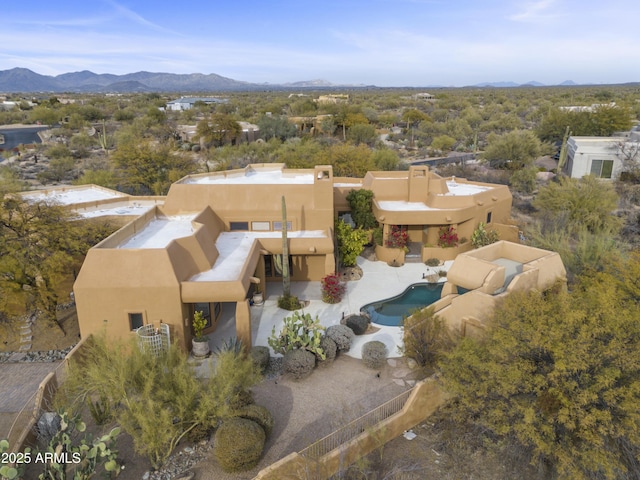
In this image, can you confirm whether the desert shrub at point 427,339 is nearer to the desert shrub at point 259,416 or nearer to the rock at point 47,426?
the desert shrub at point 259,416

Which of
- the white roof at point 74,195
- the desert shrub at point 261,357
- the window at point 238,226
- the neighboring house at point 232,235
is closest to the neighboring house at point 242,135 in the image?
the white roof at point 74,195

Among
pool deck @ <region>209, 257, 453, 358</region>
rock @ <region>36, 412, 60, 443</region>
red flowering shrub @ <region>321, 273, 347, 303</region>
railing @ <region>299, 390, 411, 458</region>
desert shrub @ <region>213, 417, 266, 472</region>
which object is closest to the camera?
desert shrub @ <region>213, 417, 266, 472</region>

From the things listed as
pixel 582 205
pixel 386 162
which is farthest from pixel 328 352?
pixel 386 162

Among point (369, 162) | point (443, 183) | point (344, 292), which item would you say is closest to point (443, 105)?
point (369, 162)

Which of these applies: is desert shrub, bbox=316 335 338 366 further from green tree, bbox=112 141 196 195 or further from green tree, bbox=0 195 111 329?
green tree, bbox=112 141 196 195

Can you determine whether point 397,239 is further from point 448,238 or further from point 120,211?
point 120,211

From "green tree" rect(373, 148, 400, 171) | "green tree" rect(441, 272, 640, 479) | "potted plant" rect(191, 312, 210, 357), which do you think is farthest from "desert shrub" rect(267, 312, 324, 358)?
"green tree" rect(373, 148, 400, 171)

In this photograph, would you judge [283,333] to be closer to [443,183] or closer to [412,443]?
[412,443]
